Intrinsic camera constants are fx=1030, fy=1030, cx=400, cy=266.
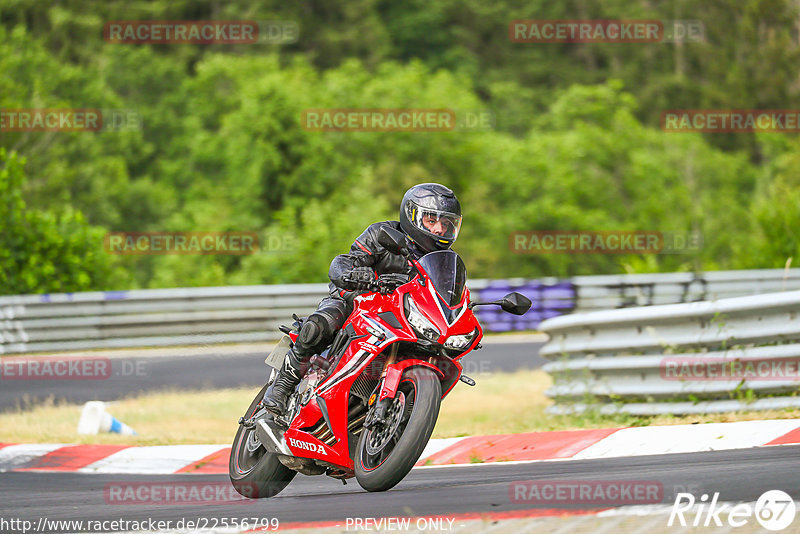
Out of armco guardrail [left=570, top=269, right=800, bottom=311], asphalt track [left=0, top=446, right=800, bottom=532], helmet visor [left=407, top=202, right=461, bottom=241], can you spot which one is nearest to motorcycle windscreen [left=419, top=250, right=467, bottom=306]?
helmet visor [left=407, top=202, right=461, bottom=241]

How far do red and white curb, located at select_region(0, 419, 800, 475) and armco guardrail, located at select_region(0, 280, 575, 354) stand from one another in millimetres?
7809

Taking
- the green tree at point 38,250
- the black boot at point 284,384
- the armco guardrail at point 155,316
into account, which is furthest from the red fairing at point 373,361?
the green tree at point 38,250

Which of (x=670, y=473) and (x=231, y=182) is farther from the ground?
(x=231, y=182)

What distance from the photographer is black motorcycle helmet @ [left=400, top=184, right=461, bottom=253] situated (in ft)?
19.7

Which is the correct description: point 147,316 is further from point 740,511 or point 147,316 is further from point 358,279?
point 740,511

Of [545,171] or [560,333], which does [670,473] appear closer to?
[560,333]

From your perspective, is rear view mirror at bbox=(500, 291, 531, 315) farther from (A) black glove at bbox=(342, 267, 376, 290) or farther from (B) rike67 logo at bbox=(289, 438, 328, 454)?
(B) rike67 logo at bbox=(289, 438, 328, 454)

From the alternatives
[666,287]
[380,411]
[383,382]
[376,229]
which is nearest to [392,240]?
[376,229]

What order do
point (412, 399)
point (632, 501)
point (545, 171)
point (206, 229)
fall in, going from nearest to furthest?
1. point (632, 501)
2. point (412, 399)
3. point (206, 229)
4. point (545, 171)

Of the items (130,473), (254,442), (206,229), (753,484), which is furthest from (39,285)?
(753,484)

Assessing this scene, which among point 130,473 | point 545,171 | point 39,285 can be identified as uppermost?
point 545,171

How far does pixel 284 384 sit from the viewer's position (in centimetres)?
651

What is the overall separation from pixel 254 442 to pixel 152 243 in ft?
96.7

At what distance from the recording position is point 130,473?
7.96 meters
